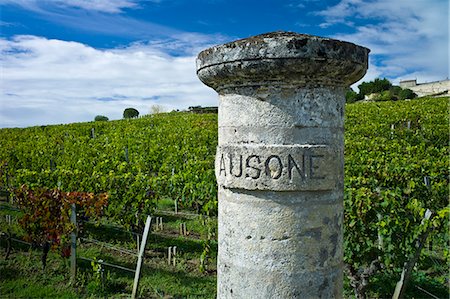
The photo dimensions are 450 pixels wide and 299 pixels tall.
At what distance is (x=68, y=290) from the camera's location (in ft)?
20.5

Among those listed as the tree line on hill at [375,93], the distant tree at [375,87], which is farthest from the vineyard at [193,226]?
the distant tree at [375,87]

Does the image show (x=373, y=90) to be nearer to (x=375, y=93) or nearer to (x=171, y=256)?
(x=375, y=93)

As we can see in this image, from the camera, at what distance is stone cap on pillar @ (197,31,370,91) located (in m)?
1.98

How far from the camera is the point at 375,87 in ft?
163

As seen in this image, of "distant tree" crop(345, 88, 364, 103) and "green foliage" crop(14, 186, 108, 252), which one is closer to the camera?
"green foliage" crop(14, 186, 108, 252)

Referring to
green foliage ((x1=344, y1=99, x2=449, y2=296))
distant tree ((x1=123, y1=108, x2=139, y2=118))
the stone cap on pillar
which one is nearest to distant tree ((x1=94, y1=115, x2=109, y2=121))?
distant tree ((x1=123, y1=108, x2=139, y2=118))

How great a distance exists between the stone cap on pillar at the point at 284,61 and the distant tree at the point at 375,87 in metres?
50.2

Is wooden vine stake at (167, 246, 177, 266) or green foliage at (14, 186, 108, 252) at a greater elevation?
green foliage at (14, 186, 108, 252)

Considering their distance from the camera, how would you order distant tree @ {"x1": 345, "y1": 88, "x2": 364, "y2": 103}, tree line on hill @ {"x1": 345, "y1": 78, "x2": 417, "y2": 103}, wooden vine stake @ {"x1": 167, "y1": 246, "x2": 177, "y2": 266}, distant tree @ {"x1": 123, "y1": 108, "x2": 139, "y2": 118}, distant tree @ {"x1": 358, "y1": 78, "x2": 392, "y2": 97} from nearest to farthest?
wooden vine stake @ {"x1": 167, "y1": 246, "x2": 177, "y2": 266}, tree line on hill @ {"x1": 345, "y1": 78, "x2": 417, "y2": 103}, distant tree @ {"x1": 345, "y1": 88, "x2": 364, "y2": 103}, distant tree @ {"x1": 358, "y1": 78, "x2": 392, "y2": 97}, distant tree @ {"x1": 123, "y1": 108, "x2": 139, "y2": 118}

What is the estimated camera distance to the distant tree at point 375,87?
49375mm

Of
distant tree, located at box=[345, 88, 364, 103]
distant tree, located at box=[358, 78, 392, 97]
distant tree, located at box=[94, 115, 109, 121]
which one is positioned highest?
distant tree, located at box=[358, 78, 392, 97]

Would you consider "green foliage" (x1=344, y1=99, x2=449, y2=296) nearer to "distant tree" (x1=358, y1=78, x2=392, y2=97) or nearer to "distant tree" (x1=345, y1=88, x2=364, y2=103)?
"distant tree" (x1=345, y1=88, x2=364, y2=103)

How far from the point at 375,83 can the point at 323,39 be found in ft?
170

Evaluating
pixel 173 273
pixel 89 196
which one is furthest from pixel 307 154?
pixel 89 196
